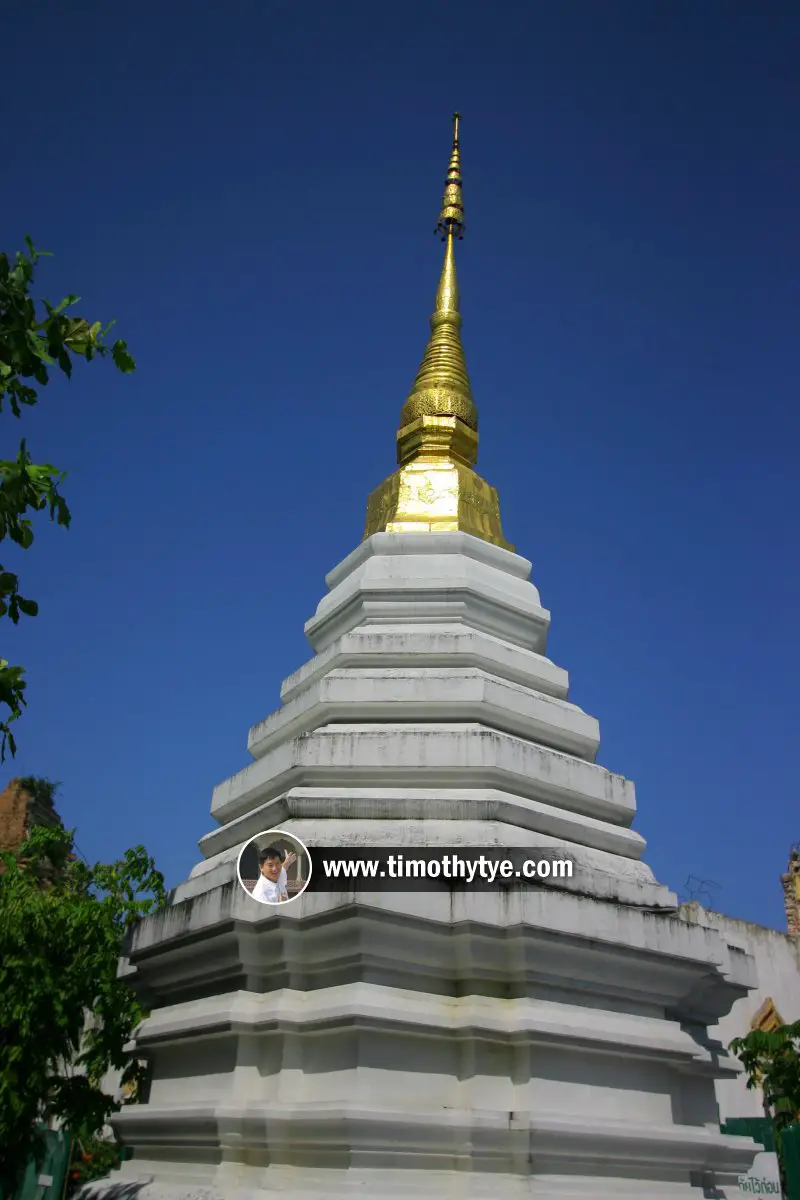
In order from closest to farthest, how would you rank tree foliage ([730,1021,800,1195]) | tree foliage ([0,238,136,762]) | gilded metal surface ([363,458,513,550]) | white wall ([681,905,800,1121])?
tree foliage ([0,238,136,762]), gilded metal surface ([363,458,513,550]), tree foliage ([730,1021,800,1195]), white wall ([681,905,800,1121])

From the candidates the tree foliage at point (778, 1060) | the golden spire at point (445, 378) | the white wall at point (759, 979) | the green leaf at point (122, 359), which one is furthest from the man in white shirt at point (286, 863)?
the white wall at point (759, 979)

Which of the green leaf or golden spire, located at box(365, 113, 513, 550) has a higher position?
golden spire, located at box(365, 113, 513, 550)

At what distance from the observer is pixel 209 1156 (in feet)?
19.6

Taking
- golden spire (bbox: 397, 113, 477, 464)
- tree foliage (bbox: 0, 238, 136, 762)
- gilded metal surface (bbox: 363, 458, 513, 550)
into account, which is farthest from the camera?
golden spire (bbox: 397, 113, 477, 464)

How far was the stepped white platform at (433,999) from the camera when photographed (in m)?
5.54

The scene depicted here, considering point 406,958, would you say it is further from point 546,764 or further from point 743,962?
point 743,962

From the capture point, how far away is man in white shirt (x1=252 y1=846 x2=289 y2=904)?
6.12 meters

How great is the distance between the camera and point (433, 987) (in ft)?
19.6

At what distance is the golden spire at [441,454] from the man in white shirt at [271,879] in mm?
4386

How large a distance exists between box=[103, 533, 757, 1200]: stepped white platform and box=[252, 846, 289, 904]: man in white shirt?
11 cm

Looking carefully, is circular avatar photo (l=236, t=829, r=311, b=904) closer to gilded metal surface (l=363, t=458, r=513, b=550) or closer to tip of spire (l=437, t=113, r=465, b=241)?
gilded metal surface (l=363, t=458, r=513, b=550)

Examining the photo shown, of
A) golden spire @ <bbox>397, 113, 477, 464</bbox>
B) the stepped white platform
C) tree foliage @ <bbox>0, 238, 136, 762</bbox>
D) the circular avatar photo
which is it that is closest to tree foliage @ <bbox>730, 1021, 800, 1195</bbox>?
the stepped white platform

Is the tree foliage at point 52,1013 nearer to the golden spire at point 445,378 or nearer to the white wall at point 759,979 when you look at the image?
the golden spire at point 445,378

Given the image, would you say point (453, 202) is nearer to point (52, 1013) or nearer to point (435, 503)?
point (435, 503)
